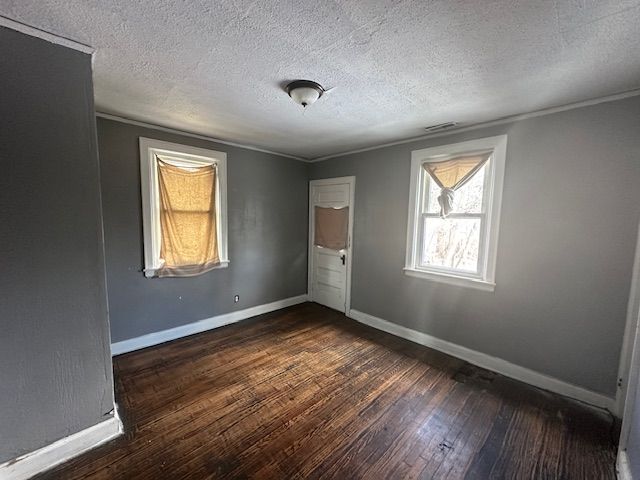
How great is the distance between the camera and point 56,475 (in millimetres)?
1475

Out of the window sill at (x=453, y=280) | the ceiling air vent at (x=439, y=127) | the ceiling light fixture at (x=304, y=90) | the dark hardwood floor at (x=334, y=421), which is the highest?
the ceiling air vent at (x=439, y=127)

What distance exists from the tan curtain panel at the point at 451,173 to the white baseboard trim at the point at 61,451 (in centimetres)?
334

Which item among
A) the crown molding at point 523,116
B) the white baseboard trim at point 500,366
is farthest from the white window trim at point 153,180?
the white baseboard trim at point 500,366

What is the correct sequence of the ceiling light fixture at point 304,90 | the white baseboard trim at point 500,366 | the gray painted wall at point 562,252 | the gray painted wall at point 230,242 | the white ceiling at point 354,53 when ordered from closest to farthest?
the white ceiling at point 354,53
the ceiling light fixture at point 304,90
the gray painted wall at point 562,252
the white baseboard trim at point 500,366
the gray painted wall at point 230,242

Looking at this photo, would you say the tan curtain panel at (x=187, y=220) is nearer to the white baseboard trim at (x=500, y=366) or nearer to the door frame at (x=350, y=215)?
the door frame at (x=350, y=215)

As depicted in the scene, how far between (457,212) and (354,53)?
198cm

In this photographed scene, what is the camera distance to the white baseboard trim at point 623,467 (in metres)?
1.42

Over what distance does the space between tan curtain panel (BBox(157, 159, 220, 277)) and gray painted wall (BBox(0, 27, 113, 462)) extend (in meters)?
1.41

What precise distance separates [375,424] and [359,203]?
102 inches

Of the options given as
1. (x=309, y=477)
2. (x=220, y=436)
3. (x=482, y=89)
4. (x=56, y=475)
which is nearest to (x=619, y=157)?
(x=482, y=89)

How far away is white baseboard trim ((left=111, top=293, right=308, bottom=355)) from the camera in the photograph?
9.21 feet

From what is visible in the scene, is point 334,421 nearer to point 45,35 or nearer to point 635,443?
point 635,443

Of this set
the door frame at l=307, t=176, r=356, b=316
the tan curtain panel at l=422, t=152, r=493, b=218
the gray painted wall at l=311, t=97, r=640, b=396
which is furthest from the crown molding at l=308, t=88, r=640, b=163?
the door frame at l=307, t=176, r=356, b=316

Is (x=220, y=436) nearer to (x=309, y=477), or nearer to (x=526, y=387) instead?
(x=309, y=477)
